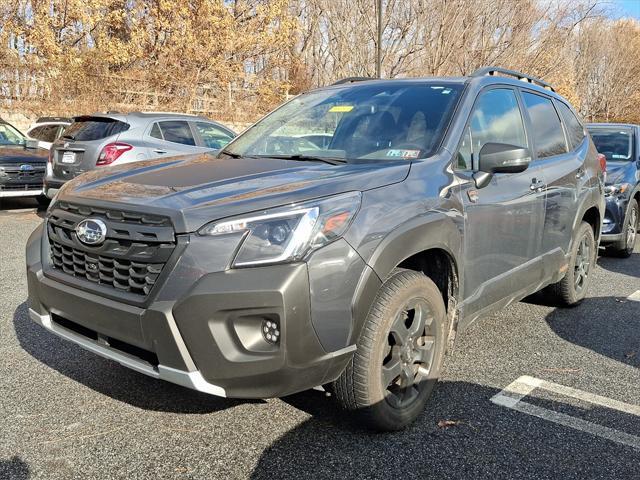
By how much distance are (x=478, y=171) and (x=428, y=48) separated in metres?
24.4

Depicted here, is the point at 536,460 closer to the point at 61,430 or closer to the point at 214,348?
the point at 214,348

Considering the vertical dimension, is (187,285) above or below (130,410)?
above

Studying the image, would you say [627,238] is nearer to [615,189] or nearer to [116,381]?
[615,189]

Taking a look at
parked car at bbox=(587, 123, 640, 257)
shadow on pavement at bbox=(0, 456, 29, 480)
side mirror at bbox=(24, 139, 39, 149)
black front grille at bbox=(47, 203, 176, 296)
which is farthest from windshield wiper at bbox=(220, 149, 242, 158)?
side mirror at bbox=(24, 139, 39, 149)

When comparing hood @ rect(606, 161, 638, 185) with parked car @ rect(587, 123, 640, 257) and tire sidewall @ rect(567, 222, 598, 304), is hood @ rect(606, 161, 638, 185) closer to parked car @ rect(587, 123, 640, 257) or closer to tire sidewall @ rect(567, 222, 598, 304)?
parked car @ rect(587, 123, 640, 257)

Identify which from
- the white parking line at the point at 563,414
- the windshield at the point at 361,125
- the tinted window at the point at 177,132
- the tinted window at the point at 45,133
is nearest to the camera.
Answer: the white parking line at the point at 563,414

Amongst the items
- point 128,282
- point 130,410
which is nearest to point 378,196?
point 128,282

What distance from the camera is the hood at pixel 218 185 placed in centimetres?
246

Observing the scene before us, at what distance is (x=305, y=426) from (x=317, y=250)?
3.54ft

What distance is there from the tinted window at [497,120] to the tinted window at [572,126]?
0.99m

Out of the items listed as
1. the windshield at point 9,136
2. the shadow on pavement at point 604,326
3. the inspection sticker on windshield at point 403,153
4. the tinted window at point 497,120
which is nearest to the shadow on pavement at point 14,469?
the inspection sticker on windshield at point 403,153

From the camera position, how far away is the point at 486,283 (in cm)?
352

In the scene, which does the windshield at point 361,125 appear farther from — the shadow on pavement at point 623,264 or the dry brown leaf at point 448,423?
the shadow on pavement at point 623,264

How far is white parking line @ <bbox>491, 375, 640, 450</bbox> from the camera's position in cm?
299
